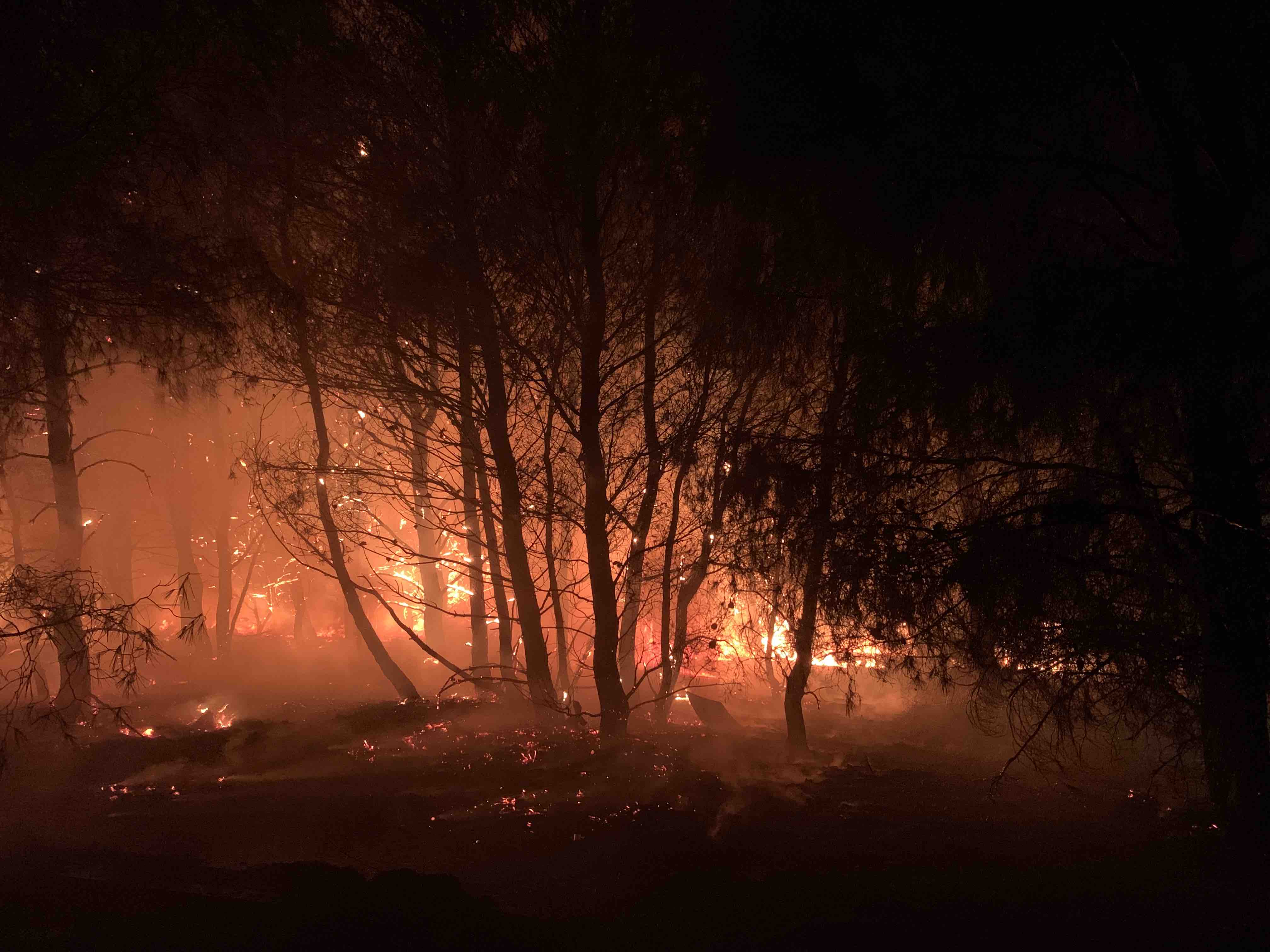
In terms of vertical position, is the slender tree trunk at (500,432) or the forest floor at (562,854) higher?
the slender tree trunk at (500,432)

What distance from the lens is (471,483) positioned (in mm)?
12148

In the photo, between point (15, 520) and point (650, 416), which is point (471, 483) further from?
point (15, 520)

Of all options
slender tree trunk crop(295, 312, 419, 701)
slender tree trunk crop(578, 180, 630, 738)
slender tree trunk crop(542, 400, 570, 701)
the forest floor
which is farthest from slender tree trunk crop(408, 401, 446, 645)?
the forest floor

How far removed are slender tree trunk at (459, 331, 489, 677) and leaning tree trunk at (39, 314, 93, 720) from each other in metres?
→ 3.59

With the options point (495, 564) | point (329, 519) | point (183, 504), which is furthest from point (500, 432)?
point (183, 504)

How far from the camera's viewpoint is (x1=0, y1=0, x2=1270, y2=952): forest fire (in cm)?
496

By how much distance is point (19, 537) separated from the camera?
2258 cm

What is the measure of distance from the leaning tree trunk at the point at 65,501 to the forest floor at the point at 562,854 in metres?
0.93

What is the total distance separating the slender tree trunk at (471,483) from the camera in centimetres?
919

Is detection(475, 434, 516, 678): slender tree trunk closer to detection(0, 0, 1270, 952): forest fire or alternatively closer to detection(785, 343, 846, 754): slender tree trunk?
detection(0, 0, 1270, 952): forest fire

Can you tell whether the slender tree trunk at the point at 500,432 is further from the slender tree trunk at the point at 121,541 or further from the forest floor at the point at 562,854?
the slender tree trunk at the point at 121,541

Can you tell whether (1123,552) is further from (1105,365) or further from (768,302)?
(768,302)

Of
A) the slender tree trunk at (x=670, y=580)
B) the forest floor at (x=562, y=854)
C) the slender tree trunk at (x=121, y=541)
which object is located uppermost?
the slender tree trunk at (x=121, y=541)

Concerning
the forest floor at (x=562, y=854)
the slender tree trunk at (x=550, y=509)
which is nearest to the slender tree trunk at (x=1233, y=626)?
the forest floor at (x=562, y=854)
